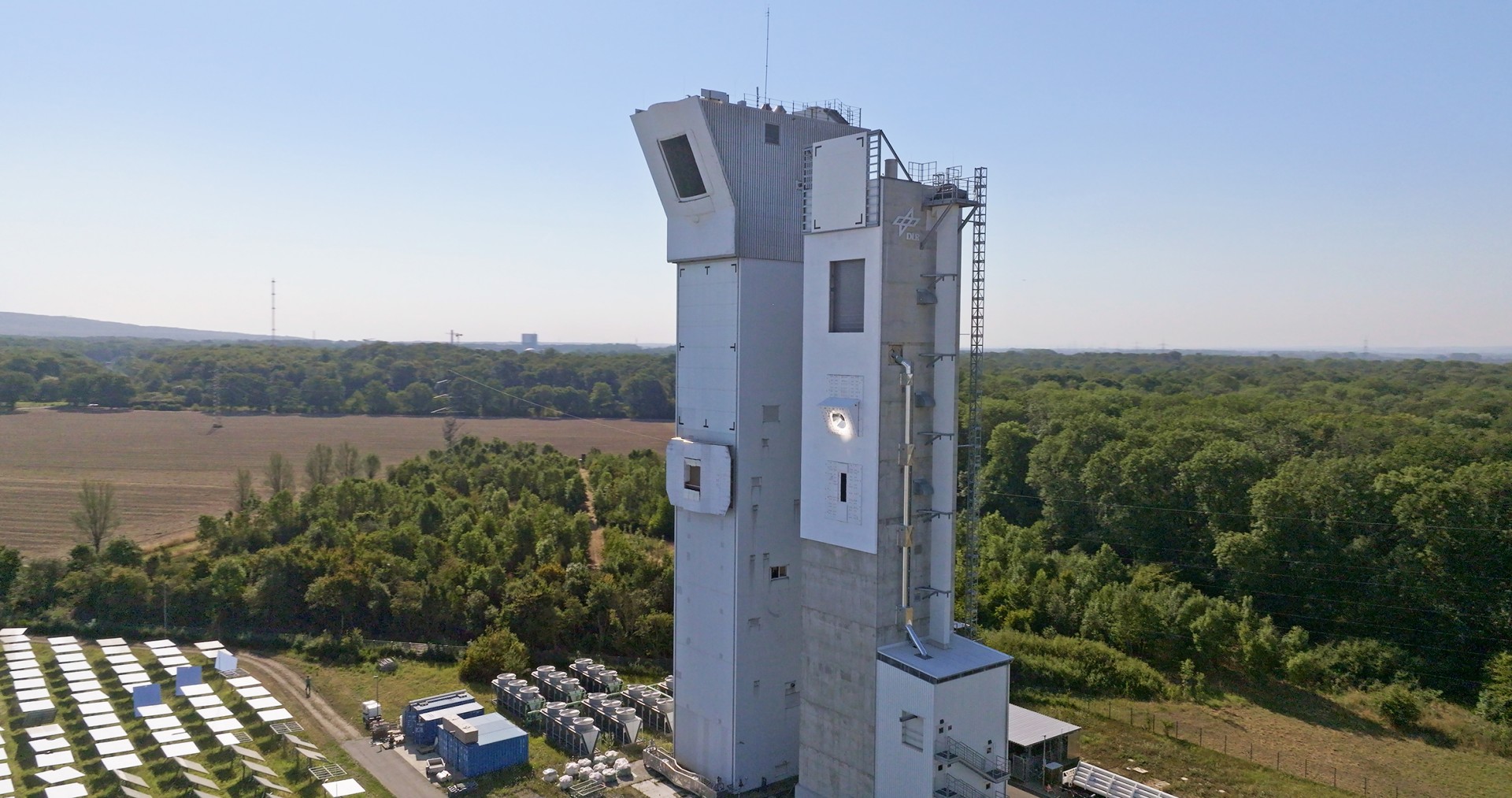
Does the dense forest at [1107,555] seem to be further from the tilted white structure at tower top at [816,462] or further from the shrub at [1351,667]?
the tilted white structure at tower top at [816,462]

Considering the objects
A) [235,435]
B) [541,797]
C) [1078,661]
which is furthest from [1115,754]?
[235,435]

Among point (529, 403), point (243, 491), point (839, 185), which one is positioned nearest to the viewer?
point (839, 185)

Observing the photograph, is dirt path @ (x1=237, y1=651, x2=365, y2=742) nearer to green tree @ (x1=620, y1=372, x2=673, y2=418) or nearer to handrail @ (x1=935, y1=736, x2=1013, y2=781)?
handrail @ (x1=935, y1=736, x2=1013, y2=781)

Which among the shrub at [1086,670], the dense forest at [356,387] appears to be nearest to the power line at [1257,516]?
the shrub at [1086,670]

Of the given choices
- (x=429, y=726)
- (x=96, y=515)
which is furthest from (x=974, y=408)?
(x=96, y=515)

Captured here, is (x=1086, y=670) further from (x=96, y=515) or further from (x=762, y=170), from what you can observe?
(x=96, y=515)

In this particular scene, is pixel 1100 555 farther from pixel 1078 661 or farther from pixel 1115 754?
pixel 1115 754
